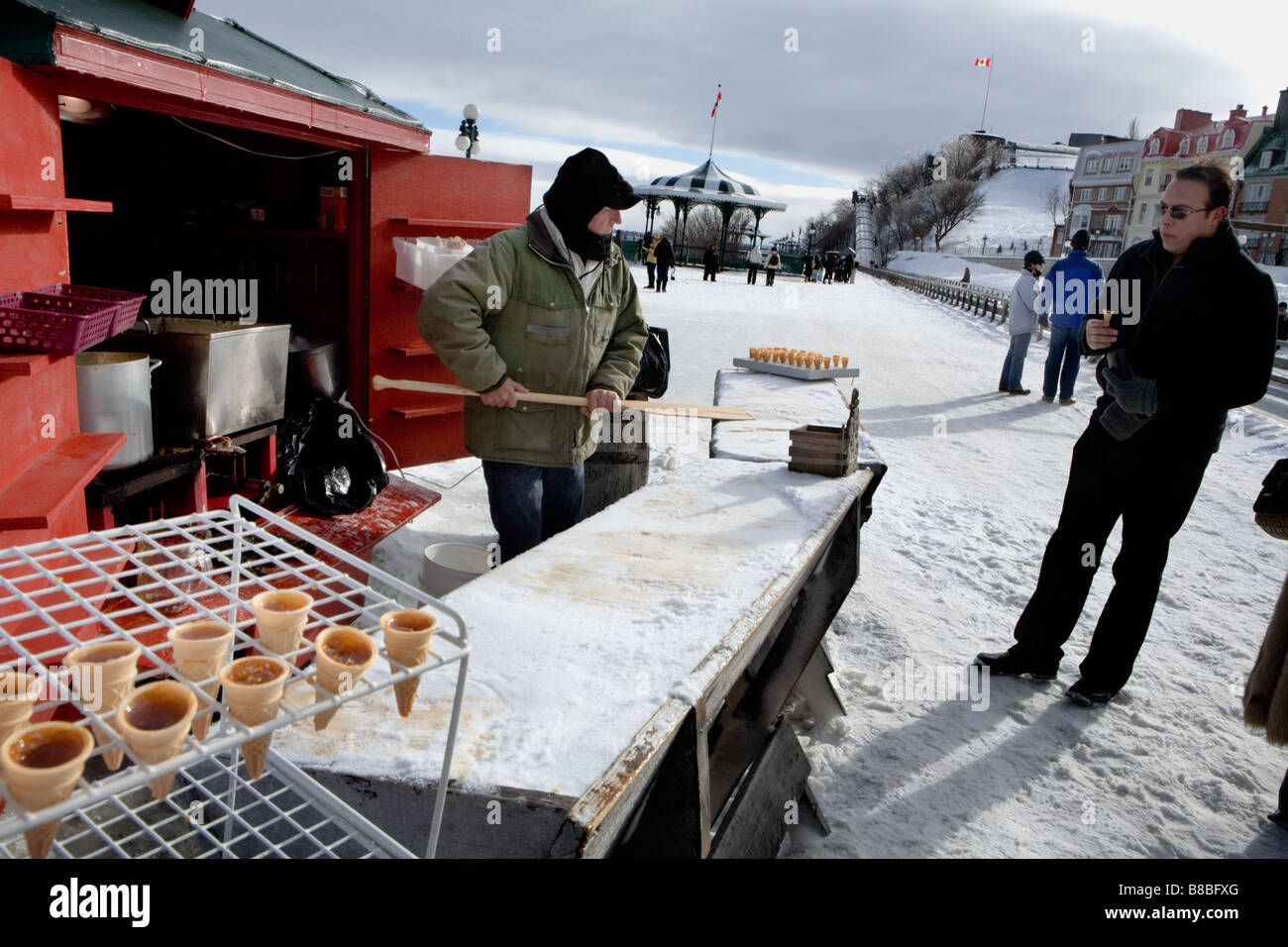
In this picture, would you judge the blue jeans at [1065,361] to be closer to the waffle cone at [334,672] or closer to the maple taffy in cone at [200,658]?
the waffle cone at [334,672]

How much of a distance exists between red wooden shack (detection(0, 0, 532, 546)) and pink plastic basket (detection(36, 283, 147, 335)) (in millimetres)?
56

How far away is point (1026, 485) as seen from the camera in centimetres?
764

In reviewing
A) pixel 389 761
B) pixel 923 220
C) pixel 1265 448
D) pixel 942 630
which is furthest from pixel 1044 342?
pixel 923 220

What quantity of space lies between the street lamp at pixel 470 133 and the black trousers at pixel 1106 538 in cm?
515

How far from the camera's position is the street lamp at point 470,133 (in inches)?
268

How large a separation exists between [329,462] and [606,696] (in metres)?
3.70

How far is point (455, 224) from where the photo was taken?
620cm

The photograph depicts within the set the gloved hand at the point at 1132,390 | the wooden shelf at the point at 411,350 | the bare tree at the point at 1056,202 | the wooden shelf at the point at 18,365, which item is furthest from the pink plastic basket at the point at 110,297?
the bare tree at the point at 1056,202

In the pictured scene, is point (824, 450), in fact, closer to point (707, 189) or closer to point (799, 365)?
point (799, 365)

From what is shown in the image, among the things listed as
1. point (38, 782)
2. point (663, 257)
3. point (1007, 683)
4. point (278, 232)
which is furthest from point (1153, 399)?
point (663, 257)

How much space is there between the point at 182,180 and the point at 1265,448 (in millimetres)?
11810

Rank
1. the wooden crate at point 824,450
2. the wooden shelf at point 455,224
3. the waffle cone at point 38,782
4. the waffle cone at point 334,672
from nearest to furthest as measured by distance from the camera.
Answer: the waffle cone at point 38,782 < the waffle cone at point 334,672 < the wooden crate at point 824,450 < the wooden shelf at point 455,224

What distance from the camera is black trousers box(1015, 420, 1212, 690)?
11.7 feet
